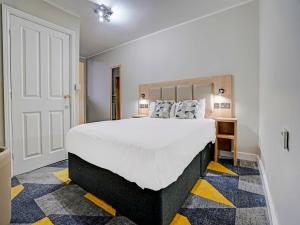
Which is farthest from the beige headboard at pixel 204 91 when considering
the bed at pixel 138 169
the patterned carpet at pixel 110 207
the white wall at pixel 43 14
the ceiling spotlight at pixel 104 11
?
the white wall at pixel 43 14

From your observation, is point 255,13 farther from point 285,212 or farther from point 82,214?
point 82,214

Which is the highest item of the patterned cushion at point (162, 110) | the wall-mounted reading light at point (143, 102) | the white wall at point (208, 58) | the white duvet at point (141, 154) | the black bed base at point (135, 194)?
the white wall at point (208, 58)

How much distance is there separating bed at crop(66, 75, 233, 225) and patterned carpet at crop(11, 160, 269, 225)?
0.10m

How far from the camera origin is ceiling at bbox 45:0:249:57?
269 centimetres

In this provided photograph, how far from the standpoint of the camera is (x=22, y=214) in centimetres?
144

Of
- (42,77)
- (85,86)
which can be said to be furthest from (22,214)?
(85,86)

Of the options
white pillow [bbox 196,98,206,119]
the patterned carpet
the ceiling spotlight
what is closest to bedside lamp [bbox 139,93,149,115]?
white pillow [bbox 196,98,206,119]

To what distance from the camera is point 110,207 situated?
60.0 inches

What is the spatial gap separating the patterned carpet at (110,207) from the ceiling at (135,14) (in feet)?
8.69

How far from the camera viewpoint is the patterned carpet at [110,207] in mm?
1361

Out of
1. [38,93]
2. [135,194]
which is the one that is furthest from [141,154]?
[38,93]

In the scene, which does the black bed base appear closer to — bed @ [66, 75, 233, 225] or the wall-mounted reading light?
bed @ [66, 75, 233, 225]

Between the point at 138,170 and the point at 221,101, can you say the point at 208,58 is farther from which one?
the point at 138,170

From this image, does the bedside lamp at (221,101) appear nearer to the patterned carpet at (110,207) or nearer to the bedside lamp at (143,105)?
the patterned carpet at (110,207)
